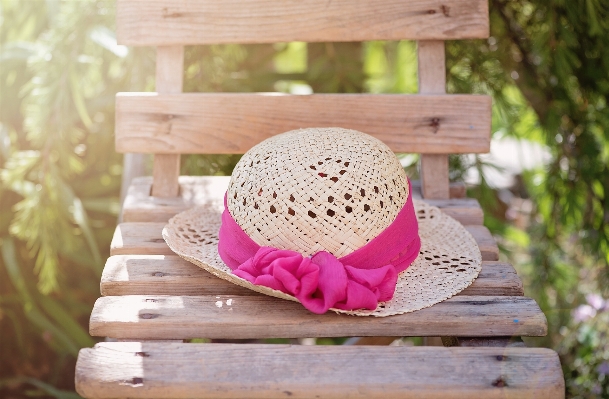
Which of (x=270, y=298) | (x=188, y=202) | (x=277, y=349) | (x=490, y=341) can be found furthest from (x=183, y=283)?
(x=490, y=341)

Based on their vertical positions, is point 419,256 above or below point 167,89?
below

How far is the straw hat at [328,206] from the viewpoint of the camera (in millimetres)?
1255

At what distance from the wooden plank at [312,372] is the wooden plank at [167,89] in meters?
0.72

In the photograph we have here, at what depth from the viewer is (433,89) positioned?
1797 millimetres

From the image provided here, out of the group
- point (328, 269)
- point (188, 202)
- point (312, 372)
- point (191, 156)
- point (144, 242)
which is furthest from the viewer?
point (191, 156)

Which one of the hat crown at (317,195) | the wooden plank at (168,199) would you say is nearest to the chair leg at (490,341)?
the hat crown at (317,195)

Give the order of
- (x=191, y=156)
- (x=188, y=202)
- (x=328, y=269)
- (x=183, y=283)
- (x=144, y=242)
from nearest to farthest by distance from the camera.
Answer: (x=328, y=269) → (x=183, y=283) → (x=144, y=242) → (x=188, y=202) → (x=191, y=156)

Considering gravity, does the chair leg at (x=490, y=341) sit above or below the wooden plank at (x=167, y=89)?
below

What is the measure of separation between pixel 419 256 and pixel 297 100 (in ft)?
1.87

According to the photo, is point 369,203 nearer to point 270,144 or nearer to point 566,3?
point 270,144

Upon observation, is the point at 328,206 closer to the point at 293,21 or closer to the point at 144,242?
the point at 144,242

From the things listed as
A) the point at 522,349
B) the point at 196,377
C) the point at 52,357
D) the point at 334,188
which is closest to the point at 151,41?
the point at 334,188

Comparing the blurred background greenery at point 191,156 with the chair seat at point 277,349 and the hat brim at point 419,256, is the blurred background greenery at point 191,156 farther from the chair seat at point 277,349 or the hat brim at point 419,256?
the chair seat at point 277,349

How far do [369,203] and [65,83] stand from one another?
109cm
